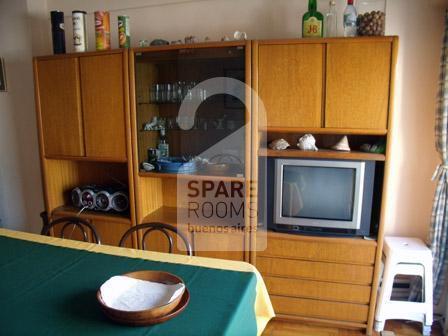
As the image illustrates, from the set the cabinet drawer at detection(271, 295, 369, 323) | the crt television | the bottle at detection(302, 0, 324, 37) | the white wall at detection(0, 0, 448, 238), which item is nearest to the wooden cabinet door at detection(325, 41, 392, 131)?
the bottle at detection(302, 0, 324, 37)

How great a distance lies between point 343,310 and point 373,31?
1.74 meters

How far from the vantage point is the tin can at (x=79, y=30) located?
2393 mm

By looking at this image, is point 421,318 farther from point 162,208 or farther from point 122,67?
point 122,67

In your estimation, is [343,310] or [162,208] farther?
[162,208]

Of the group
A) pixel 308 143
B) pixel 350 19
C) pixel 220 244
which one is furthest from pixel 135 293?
pixel 350 19

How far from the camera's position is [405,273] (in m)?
2.15

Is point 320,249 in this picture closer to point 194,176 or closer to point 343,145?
point 343,145

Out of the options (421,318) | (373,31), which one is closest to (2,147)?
(373,31)

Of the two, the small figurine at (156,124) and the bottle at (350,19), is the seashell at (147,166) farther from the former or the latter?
the bottle at (350,19)

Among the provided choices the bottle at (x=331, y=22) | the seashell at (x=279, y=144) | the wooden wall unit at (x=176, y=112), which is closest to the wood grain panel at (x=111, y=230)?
the wooden wall unit at (x=176, y=112)

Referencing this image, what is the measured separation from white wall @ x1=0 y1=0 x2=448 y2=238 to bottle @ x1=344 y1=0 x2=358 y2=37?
239mm

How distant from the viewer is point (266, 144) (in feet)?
7.61

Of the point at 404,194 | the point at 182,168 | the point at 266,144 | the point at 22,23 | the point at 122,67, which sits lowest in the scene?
the point at 404,194

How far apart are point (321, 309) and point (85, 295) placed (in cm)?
159
